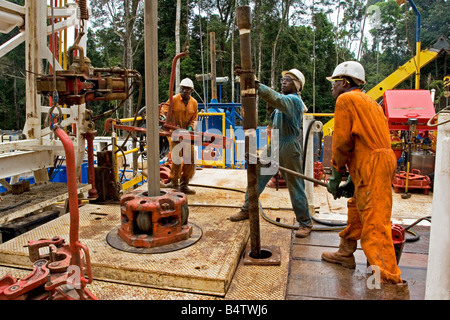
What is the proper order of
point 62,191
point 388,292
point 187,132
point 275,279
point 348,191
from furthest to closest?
point 187,132, point 62,191, point 348,191, point 275,279, point 388,292

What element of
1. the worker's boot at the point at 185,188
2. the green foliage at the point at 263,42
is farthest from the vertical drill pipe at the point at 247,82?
the green foliage at the point at 263,42

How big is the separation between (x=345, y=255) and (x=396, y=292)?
61 cm

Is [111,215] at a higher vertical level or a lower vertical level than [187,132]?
lower

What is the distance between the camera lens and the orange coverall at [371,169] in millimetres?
2701

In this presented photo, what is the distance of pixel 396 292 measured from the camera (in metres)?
2.61

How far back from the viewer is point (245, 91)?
9.49 ft

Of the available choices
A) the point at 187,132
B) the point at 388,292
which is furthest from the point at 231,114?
the point at 388,292

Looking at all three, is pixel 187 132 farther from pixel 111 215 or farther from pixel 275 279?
pixel 275 279

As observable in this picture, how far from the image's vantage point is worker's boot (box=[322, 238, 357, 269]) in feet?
10.3

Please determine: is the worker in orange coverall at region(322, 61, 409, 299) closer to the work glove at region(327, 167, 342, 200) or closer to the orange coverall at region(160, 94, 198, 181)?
the work glove at region(327, 167, 342, 200)

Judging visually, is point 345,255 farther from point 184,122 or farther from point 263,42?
point 263,42

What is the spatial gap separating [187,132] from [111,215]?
170 cm

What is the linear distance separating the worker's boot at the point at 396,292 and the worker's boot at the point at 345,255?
511 millimetres

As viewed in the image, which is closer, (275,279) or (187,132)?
(275,279)
